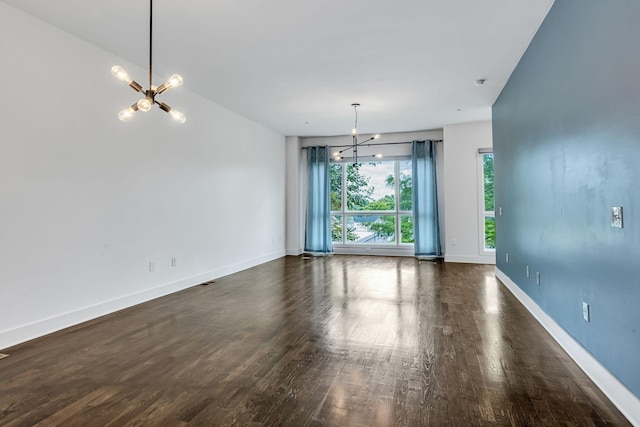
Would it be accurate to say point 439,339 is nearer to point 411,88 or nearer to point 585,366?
point 585,366

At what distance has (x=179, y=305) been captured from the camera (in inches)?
159

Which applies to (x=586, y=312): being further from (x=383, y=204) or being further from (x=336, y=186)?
(x=336, y=186)

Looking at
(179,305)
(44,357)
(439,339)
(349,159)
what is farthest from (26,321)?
(349,159)

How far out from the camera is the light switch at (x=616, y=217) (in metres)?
1.94

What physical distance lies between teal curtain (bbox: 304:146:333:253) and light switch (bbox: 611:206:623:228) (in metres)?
6.34

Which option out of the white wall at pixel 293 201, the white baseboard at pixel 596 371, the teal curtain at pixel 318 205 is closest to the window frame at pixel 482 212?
the teal curtain at pixel 318 205

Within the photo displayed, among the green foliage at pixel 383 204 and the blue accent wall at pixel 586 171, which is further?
the green foliage at pixel 383 204

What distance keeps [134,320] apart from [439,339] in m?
2.93

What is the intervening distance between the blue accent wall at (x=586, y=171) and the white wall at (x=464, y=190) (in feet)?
10.3

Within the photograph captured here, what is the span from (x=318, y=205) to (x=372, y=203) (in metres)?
1.30

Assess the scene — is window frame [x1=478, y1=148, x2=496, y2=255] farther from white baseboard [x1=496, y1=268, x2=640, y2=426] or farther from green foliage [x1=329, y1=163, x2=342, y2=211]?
white baseboard [x1=496, y1=268, x2=640, y2=426]

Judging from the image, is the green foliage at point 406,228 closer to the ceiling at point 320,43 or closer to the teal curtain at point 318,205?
the teal curtain at point 318,205

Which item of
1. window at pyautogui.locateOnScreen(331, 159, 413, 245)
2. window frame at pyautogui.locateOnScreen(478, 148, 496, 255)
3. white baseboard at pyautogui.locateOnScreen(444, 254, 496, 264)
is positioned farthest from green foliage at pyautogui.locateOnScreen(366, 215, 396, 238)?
window frame at pyautogui.locateOnScreen(478, 148, 496, 255)

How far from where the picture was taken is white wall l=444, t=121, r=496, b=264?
6945 mm
